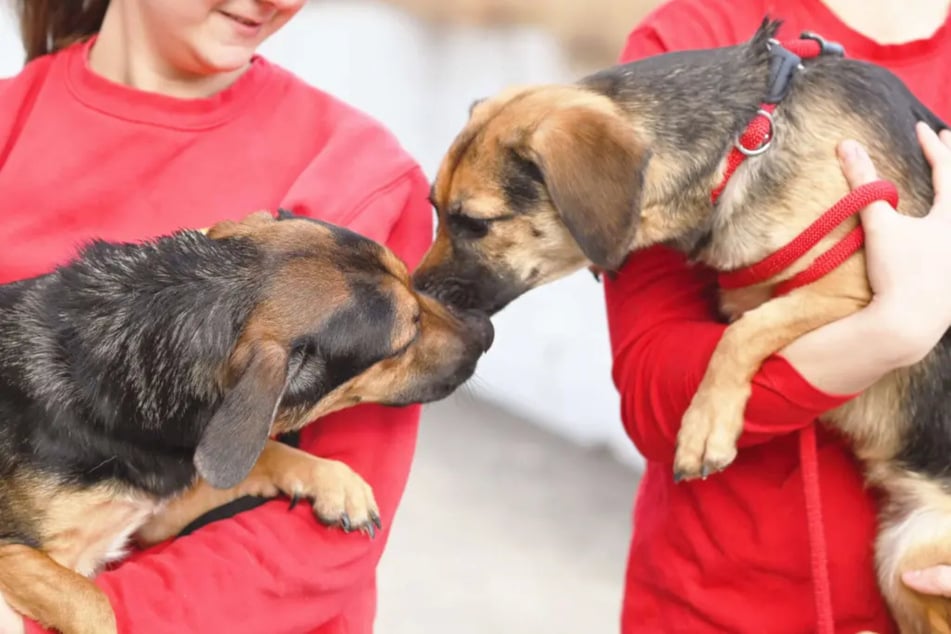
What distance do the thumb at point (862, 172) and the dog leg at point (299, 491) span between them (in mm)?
960

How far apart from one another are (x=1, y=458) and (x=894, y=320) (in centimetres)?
146

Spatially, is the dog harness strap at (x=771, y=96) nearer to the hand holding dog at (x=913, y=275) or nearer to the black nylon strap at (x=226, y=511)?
the hand holding dog at (x=913, y=275)

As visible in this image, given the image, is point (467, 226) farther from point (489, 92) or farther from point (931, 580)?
point (489, 92)

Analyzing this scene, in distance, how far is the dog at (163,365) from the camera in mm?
1771

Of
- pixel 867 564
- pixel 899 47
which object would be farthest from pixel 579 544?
pixel 899 47

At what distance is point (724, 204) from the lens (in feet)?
6.56

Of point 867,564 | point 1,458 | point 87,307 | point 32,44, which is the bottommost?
point 867,564

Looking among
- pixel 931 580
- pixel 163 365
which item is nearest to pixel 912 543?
pixel 931 580

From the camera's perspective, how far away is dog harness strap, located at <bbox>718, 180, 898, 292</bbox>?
1.83 meters

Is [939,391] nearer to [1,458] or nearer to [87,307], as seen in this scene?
[87,307]

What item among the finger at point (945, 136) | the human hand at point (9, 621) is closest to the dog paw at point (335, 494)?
the human hand at point (9, 621)

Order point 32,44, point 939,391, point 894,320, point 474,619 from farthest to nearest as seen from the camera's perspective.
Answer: point 474,619
point 32,44
point 939,391
point 894,320

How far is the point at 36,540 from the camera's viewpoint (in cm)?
179

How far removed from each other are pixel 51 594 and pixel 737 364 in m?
1.16
